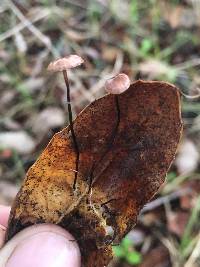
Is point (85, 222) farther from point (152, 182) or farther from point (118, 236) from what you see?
point (152, 182)

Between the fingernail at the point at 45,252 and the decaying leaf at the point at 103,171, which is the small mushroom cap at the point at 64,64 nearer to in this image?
the decaying leaf at the point at 103,171

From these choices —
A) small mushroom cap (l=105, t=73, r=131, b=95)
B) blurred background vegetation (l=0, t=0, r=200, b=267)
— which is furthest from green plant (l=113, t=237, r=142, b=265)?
small mushroom cap (l=105, t=73, r=131, b=95)

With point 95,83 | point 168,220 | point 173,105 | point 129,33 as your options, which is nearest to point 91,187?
point 173,105

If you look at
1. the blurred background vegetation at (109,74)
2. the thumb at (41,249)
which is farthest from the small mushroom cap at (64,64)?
the blurred background vegetation at (109,74)

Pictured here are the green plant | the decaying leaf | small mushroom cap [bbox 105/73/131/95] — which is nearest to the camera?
small mushroom cap [bbox 105/73/131/95]

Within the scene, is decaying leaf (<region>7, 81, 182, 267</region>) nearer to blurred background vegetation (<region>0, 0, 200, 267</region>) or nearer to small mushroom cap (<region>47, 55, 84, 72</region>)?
small mushroom cap (<region>47, 55, 84, 72</region>)

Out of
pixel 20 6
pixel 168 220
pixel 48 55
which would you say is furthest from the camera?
pixel 20 6

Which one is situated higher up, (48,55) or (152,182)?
(152,182)
